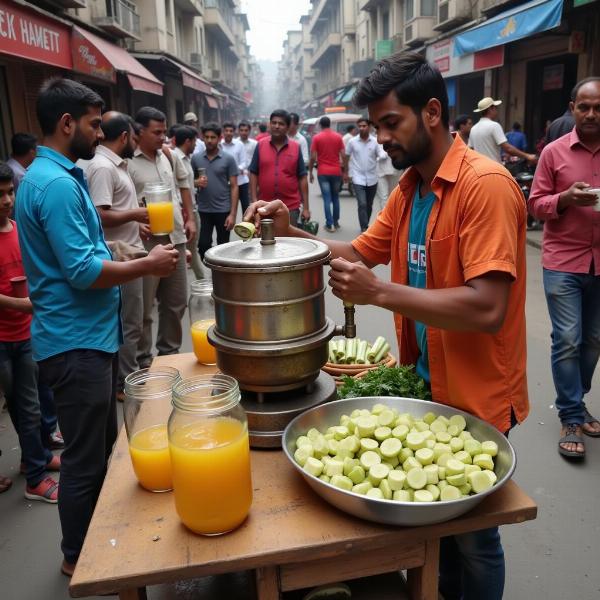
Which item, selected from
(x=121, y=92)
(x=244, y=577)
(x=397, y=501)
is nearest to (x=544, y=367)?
(x=244, y=577)

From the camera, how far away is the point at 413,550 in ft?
5.46

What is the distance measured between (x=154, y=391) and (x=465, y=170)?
1.24 m

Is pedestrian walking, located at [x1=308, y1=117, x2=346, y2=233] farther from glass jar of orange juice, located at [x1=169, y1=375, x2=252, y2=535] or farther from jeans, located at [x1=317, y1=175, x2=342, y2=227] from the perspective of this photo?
glass jar of orange juice, located at [x1=169, y1=375, x2=252, y2=535]

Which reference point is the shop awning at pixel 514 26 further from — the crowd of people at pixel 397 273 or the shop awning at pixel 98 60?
the shop awning at pixel 98 60

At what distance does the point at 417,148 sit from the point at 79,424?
1.83 metres

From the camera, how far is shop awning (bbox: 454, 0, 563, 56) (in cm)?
934

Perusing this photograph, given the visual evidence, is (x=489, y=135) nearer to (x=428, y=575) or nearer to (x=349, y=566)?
(x=428, y=575)

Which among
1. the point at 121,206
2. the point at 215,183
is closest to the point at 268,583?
the point at 121,206

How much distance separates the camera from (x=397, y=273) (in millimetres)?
2250

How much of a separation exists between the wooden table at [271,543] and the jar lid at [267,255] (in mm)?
661

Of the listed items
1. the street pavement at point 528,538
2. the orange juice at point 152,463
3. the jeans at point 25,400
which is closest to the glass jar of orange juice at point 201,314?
the orange juice at point 152,463

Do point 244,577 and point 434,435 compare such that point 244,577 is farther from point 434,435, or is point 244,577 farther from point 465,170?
point 465,170

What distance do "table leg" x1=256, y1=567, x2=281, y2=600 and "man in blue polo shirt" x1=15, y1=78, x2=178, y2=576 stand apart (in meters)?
1.30

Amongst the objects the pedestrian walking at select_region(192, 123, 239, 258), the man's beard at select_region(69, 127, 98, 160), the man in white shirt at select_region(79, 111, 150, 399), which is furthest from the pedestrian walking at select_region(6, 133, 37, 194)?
the man's beard at select_region(69, 127, 98, 160)
